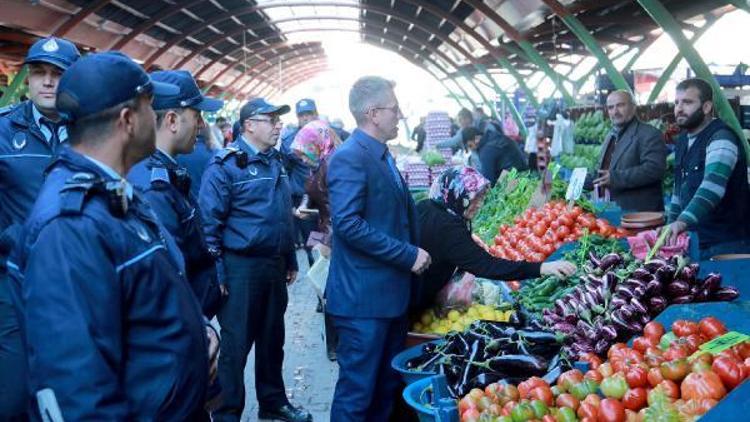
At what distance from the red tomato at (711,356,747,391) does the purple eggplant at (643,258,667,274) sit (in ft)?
2.98

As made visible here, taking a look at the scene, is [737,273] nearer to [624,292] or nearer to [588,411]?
[624,292]

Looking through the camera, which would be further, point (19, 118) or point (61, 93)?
point (19, 118)

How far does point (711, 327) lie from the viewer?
2.84m

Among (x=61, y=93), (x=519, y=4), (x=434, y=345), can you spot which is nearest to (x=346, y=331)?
(x=434, y=345)

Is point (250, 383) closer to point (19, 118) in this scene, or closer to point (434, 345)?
point (434, 345)

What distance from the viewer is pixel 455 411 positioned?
271 centimetres

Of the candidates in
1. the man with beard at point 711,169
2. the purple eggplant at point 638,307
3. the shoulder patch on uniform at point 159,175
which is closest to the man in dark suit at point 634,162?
the man with beard at point 711,169

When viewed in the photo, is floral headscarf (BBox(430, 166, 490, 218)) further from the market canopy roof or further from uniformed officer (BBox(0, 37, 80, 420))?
the market canopy roof

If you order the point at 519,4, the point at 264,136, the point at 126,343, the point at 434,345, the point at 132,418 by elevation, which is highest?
the point at 519,4

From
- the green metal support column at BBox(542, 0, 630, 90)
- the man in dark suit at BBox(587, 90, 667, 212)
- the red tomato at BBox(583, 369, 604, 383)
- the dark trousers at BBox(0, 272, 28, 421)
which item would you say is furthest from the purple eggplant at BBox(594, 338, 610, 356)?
the green metal support column at BBox(542, 0, 630, 90)

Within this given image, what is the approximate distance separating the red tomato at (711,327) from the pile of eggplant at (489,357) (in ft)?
1.80

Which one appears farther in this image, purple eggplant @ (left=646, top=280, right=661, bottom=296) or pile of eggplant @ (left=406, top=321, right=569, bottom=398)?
purple eggplant @ (left=646, top=280, right=661, bottom=296)

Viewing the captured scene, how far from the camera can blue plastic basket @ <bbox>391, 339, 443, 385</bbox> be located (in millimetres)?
3241

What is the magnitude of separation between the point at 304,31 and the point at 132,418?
81.9ft
